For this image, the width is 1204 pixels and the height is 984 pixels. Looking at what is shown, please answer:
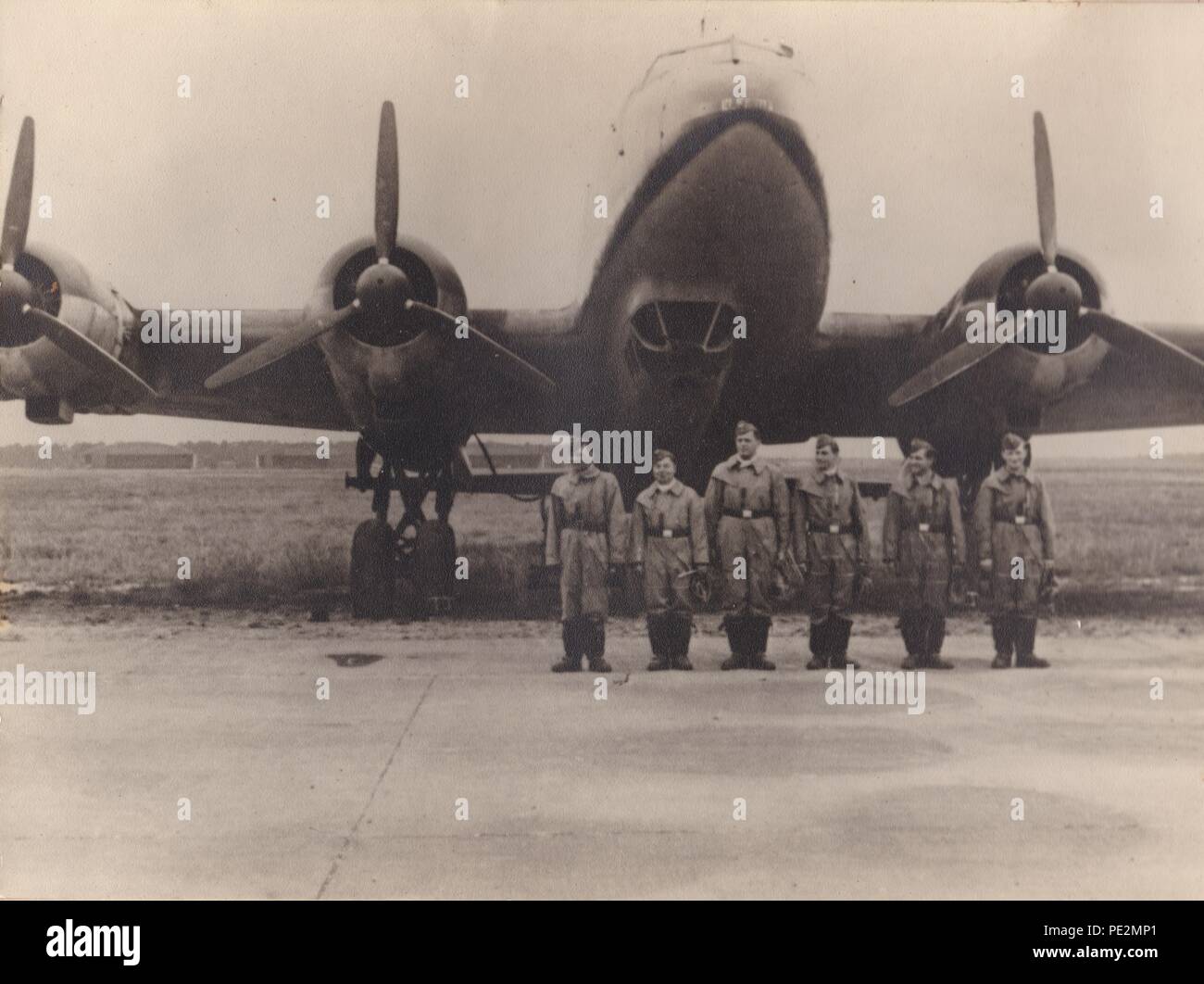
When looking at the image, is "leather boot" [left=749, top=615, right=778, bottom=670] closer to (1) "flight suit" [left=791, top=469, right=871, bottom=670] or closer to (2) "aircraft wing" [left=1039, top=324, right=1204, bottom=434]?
(1) "flight suit" [left=791, top=469, right=871, bottom=670]

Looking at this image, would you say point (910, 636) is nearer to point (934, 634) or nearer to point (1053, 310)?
point (934, 634)

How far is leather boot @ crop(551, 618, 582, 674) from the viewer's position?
866 cm

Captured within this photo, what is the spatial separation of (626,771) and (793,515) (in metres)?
3.71

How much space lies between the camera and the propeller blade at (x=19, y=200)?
355 inches

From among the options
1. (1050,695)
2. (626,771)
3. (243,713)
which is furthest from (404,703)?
(1050,695)

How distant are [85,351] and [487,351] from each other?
3556 mm

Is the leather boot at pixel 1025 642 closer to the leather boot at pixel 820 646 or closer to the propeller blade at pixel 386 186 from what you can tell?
the leather boot at pixel 820 646

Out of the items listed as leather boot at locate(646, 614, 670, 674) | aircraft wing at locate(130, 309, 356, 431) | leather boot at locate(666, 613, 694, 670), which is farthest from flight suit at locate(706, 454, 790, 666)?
aircraft wing at locate(130, 309, 356, 431)

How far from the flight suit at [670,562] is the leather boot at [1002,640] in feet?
8.01

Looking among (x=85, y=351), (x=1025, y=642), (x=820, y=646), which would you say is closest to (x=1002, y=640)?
(x=1025, y=642)

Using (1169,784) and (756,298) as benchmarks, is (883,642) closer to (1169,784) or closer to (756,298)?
(756,298)

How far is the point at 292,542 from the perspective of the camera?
80.2 ft

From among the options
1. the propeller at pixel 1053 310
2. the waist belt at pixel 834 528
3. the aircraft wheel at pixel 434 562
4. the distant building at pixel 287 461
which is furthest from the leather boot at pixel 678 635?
the distant building at pixel 287 461

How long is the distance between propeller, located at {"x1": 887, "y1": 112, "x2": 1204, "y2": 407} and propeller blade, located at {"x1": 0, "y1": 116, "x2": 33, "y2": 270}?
325 inches
